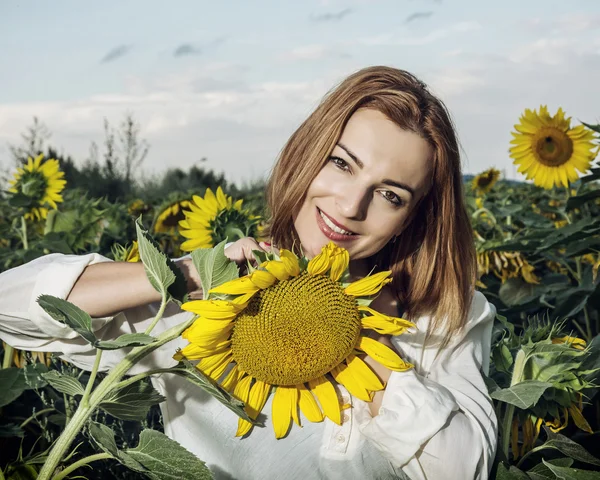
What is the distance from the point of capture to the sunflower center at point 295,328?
1.19m

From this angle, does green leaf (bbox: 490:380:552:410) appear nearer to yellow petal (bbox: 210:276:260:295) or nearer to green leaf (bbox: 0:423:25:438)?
yellow petal (bbox: 210:276:260:295)

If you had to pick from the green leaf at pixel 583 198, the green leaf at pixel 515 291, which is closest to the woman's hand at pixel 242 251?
the green leaf at pixel 583 198

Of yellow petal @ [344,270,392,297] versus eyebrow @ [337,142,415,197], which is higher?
eyebrow @ [337,142,415,197]

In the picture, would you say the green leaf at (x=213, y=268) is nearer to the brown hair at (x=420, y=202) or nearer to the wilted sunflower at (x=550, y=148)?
the brown hair at (x=420, y=202)

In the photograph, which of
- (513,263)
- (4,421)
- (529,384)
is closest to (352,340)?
(529,384)

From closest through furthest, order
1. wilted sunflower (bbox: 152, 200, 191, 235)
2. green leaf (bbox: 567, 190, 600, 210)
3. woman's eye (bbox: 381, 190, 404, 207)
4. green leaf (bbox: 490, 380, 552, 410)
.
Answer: green leaf (bbox: 490, 380, 552, 410)
woman's eye (bbox: 381, 190, 404, 207)
green leaf (bbox: 567, 190, 600, 210)
wilted sunflower (bbox: 152, 200, 191, 235)

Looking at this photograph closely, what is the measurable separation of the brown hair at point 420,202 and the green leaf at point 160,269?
448mm

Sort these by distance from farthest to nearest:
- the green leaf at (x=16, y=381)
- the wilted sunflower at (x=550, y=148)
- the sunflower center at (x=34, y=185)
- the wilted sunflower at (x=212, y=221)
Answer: the wilted sunflower at (x=550, y=148), the sunflower center at (x=34, y=185), the wilted sunflower at (x=212, y=221), the green leaf at (x=16, y=381)

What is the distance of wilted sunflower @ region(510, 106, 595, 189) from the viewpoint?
10.6 ft

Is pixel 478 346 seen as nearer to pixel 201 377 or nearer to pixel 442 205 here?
pixel 442 205

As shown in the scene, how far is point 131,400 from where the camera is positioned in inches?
47.7

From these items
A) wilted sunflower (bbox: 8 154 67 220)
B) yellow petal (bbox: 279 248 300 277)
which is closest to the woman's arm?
yellow petal (bbox: 279 248 300 277)

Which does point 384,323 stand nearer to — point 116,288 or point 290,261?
point 290,261

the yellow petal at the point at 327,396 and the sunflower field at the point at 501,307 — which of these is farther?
the sunflower field at the point at 501,307
